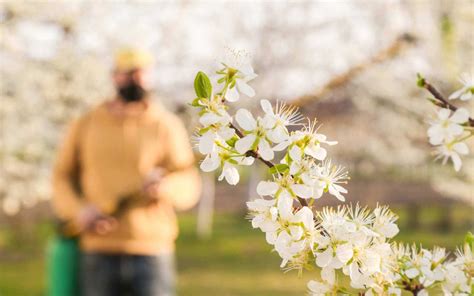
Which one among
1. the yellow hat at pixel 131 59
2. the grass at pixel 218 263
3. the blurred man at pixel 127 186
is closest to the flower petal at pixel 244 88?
the blurred man at pixel 127 186

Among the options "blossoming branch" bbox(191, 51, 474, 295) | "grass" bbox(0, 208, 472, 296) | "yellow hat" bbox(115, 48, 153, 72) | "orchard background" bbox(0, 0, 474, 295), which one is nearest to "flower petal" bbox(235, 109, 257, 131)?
"blossoming branch" bbox(191, 51, 474, 295)

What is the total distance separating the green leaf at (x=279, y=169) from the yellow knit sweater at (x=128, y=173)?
284 centimetres

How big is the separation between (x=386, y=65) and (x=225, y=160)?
790 centimetres

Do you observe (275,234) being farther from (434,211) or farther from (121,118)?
(434,211)

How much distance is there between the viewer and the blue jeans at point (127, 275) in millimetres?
3680

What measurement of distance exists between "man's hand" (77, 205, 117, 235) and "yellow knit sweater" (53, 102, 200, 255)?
0.03 metres

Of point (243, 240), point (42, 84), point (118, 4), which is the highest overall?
point (118, 4)

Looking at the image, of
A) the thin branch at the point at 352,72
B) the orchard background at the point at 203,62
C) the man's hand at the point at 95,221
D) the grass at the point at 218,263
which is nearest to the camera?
the thin branch at the point at 352,72

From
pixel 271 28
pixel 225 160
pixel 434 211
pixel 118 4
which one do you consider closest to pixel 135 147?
pixel 225 160

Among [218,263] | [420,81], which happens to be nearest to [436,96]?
[420,81]

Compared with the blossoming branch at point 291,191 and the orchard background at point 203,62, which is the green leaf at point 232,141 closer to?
the blossoming branch at point 291,191

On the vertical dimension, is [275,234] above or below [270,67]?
below

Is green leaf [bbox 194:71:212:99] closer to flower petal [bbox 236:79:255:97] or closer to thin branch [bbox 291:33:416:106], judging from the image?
flower petal [bbox 236:79:255:97]

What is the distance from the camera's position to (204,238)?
657 inches
